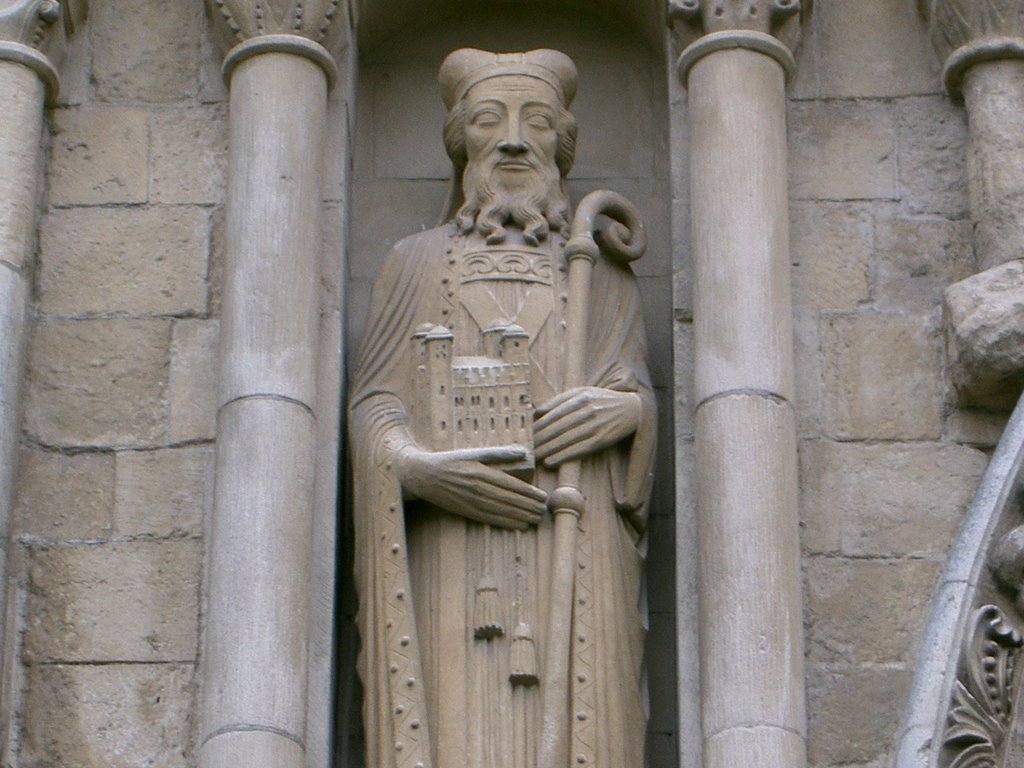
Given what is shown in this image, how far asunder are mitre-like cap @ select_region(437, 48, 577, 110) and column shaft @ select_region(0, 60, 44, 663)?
1.08m

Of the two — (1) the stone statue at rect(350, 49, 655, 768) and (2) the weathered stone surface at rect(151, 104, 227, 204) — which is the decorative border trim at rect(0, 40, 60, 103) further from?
(1) the stone statue at rect(350, 49, 655, 768)

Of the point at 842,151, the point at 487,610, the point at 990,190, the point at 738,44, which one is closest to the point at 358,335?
the point at 487,610

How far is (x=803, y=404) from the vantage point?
8438 mm

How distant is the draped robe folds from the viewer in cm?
793

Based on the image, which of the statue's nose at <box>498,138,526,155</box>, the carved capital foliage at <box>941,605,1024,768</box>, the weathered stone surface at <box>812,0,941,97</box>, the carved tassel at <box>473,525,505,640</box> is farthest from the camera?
the weathered stone surface at <box>812,0,941,97</box>

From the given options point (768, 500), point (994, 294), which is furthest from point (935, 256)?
point (768, 500)

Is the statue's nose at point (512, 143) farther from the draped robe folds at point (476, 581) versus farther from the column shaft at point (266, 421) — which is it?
the column shaft at point (266, 421)

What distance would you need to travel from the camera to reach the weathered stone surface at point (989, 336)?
8305 mm

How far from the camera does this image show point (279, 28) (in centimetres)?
884

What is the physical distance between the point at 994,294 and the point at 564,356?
1084 mm

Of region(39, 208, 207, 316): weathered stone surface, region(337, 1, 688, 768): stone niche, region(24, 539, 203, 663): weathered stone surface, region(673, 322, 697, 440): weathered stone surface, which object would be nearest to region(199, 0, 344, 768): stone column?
region(24, 539, 203, 663): weathered stone surface

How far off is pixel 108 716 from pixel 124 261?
4.26ft

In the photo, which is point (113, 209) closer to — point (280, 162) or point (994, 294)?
point (280, 162)

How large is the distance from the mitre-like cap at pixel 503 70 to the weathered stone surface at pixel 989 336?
47.4 inches
